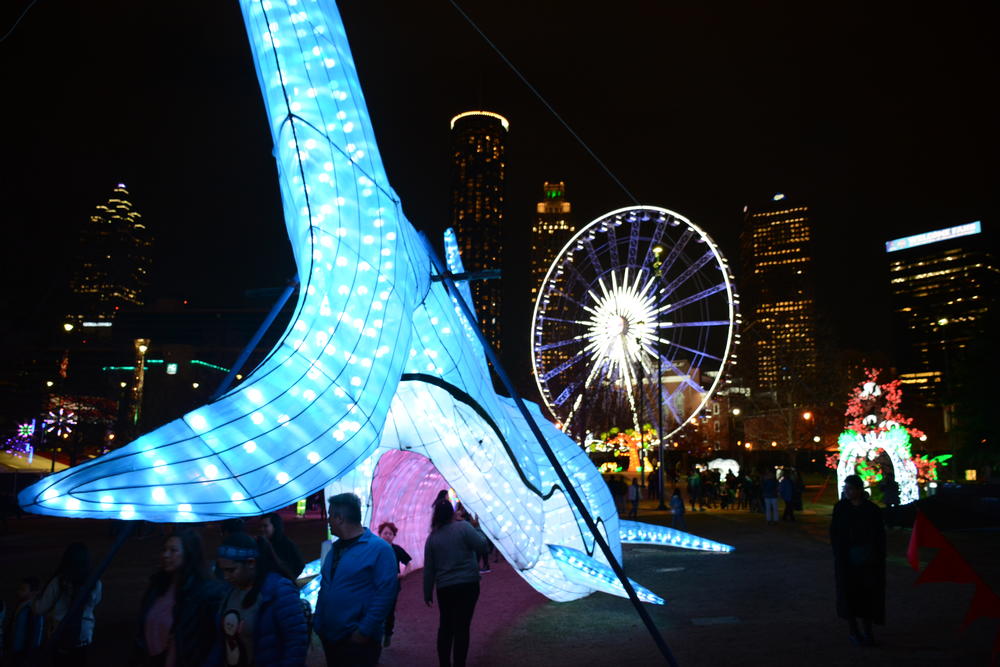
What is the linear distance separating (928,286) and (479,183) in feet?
287

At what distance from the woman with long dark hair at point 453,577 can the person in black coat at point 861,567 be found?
3.36 m

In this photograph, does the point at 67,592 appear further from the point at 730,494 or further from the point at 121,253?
the point at 121,253

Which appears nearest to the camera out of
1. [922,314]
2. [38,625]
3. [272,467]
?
[272,467]

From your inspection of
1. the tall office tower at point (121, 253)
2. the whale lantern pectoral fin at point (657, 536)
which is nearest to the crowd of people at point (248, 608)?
the whale lantern pectoral fin at point (657, 536)

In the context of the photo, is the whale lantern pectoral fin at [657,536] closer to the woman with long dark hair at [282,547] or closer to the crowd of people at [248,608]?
the woman with long dark hair at [282,547]

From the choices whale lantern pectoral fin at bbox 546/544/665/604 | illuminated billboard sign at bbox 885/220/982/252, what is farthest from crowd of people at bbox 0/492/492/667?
illuminated billboard sign at bbox 885/220/982/252

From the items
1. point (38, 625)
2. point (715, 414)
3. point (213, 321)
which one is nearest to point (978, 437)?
point (38, 625)

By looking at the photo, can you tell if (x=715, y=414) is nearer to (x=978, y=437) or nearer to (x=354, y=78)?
(x=978, y=437)

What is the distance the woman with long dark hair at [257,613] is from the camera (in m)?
3.37

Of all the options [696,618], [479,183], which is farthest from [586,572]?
[479,183]

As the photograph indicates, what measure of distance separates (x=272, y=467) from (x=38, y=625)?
236 centimetres

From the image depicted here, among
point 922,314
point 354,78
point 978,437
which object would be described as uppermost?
point 922,314

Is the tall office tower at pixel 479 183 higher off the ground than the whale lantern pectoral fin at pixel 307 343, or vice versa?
the tall office tower at pixel 479 183

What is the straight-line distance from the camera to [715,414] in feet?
294
